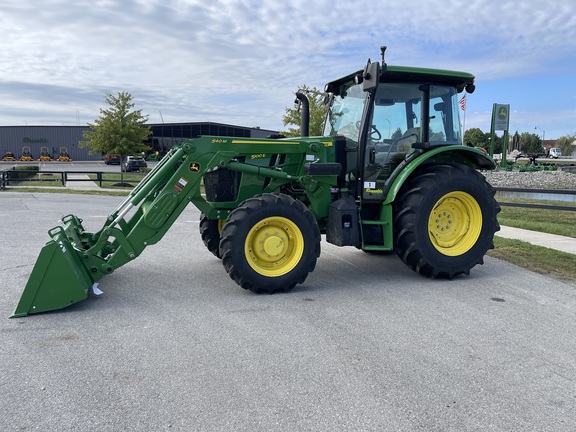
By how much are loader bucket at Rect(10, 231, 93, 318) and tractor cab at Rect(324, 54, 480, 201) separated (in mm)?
3632

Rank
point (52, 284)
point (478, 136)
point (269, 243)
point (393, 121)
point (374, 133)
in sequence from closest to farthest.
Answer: point (52, 284)
point (269, 243)
point (374, 133)
point (393, 121)
point (478, 136)

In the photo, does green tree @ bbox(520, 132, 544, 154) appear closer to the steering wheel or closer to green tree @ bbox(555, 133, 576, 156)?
green tree @ bbox(555, 133, 576, 156)

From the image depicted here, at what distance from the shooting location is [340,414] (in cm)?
312

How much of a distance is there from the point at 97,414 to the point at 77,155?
71307mm

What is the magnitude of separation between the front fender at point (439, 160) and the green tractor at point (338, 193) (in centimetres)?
2

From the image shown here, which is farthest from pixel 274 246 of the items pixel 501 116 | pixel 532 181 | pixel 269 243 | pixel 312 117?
pixel 501 116

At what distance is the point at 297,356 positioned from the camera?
399cm

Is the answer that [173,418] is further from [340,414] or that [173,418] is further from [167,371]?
[340,414]

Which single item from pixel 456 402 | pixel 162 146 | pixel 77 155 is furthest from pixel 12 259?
pixel 77 155

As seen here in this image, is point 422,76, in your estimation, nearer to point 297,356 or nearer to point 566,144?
point 297,356

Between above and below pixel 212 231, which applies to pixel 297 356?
below

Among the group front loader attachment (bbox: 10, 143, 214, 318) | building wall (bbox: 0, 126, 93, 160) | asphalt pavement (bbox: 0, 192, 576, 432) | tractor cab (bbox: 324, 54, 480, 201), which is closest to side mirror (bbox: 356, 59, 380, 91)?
tractor cab (bbox: 324, 54, 480, 201)

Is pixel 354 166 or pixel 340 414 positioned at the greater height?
pixel 354 166

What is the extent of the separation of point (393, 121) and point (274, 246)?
2431mm
